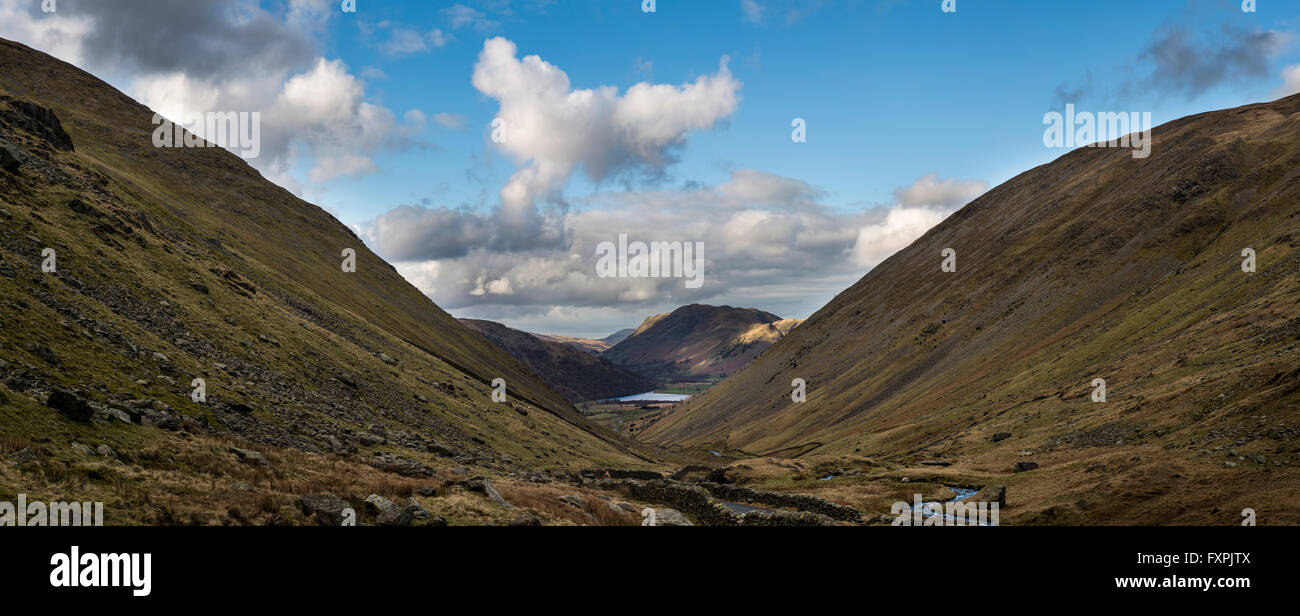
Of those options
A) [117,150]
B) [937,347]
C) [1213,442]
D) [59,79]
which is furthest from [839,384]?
[59,79]

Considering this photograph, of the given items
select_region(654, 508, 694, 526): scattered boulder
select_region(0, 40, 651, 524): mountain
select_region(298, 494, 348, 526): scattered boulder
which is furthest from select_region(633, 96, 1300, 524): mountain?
select_region(0, 40, 651, 524): mountain

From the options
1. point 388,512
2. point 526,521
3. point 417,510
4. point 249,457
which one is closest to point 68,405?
point 249,457

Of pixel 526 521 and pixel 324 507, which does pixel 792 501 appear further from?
pixel 324 507

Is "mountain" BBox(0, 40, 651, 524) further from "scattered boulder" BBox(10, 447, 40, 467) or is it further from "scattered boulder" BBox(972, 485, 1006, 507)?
"scattered boulder" BBox(972, 485, 1006, 507)

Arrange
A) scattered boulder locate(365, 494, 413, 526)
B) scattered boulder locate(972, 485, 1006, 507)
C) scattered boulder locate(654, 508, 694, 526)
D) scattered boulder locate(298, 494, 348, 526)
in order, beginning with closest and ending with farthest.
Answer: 1. scattered boulder locate(298, 494, 348, 526)
2. scattered boulder locate(365, 494, 413, 526)
3. scattered boulder locate(654, 508, 694, 526)
4. scattered boulder locate(972, 485, 1006, 507)

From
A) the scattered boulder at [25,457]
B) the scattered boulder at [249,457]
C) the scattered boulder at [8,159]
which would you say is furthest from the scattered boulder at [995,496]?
the scattered boulder at [8,159]

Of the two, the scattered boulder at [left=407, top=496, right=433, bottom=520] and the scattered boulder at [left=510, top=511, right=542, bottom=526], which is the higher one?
the scattered boulder at [left=407, top=496, right=433, bottom=520]

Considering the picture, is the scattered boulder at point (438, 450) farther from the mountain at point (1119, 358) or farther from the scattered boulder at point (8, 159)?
the mountain at point (1119, 358)
